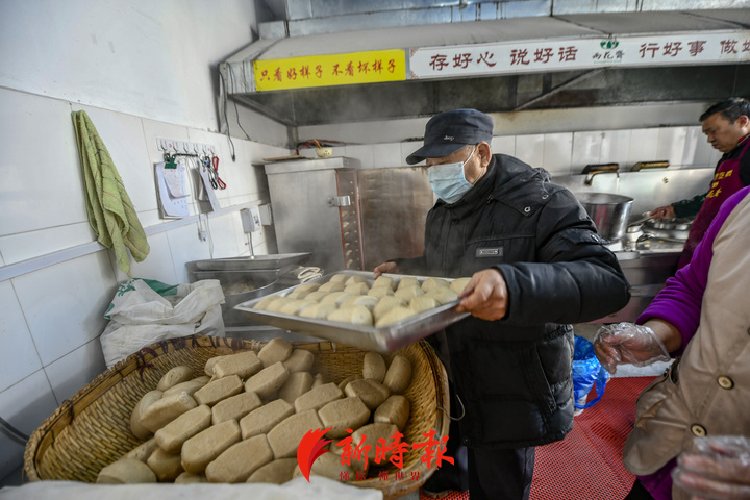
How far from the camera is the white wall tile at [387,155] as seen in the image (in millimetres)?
4129

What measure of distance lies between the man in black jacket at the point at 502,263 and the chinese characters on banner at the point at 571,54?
68.4 inches

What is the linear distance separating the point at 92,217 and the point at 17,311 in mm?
476

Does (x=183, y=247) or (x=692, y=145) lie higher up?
(x=692, y=145)

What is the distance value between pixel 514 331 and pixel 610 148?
4084 millimetres

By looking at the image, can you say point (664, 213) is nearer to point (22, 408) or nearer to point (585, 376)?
point (585, 376)

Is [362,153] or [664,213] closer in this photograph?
[664,213]

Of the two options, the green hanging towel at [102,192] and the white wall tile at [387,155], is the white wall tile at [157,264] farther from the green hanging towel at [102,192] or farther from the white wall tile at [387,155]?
the white wall tile at [387,155]

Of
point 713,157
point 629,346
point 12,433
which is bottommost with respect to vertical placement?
point 12,433

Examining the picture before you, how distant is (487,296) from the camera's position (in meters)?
0.85

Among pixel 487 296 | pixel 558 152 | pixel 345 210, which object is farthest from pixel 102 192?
pixel 558 152

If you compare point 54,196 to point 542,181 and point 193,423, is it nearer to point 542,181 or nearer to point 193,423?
point 193,423

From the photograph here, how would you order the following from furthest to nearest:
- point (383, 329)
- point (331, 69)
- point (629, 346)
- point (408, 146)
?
point (408, 146), point (331, 69), point (629, 346), point (383, 329)

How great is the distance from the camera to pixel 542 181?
4.06 ft

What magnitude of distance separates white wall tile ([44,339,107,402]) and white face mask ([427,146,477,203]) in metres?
1.70
